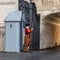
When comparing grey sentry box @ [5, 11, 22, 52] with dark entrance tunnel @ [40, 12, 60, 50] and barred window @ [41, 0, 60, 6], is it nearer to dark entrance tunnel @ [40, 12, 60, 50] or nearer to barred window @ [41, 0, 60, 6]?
barred window @ [41, 0, 60, 6]

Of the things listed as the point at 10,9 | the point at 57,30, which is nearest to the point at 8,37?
the point at 10,9

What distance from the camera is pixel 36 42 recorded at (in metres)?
26.4

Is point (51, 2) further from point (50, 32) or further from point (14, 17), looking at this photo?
point (14, 17)

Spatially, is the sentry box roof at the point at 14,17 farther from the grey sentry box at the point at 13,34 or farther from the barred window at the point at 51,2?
the barred window at the point at 51,2

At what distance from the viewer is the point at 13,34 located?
71.1 feet

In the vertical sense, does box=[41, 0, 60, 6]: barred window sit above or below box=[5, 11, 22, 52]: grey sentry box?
above

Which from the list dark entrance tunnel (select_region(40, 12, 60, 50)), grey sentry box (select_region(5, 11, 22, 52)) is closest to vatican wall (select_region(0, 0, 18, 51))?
grey sentry box (select_region(5, 11, 22, 52))

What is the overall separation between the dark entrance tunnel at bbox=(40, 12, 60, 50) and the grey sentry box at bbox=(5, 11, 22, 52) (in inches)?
224

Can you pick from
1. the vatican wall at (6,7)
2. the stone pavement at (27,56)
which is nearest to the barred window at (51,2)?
the vatican wall at (6,7)

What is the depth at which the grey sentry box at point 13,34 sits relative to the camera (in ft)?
70.9

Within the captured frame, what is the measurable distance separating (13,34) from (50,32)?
9.19 m

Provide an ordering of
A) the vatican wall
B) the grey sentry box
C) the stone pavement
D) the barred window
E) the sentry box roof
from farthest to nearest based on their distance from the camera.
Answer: the barred window < the vatican wall < the sentry box roof < the grey sentry box < the stone pavement

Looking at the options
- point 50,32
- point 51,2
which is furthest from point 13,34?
point 50,32

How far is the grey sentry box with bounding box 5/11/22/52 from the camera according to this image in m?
21.6
